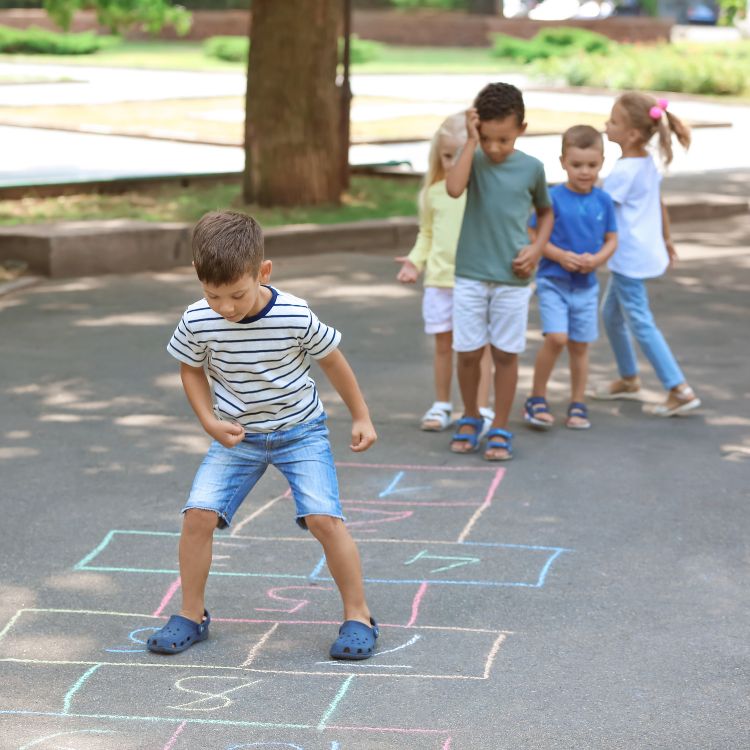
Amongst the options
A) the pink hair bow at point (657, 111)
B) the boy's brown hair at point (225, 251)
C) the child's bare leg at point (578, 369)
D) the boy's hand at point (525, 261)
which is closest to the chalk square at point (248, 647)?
the boy's brown hair at point (225, 251)

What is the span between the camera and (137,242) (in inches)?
419

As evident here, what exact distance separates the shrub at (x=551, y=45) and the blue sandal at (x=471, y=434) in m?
31.8

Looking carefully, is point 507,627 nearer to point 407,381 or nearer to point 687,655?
point 687,655

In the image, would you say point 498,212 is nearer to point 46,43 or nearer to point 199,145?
point 199,145

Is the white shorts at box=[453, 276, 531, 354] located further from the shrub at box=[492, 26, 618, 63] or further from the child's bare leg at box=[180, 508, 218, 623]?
the shrub at box=[492, 26, 618, 63]

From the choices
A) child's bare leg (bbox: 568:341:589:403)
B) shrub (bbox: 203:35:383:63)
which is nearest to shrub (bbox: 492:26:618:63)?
shrub (bbox: 203:35:383:63)

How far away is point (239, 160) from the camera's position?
16.5 m

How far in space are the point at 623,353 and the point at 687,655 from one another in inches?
127

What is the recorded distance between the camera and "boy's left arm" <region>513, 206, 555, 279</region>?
243 inches

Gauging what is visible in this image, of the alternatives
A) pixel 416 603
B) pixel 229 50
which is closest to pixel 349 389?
pixel 416 603

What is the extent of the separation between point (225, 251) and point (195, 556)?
93 centimetres

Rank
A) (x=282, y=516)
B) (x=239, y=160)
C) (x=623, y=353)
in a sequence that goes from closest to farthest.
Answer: (x=282, y=516)
(x=623, y=353)
(x=239, y=160)

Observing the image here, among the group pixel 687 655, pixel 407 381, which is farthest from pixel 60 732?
pixel 407 381

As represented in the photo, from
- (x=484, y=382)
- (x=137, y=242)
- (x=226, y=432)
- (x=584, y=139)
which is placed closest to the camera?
(x=226, y=432)
